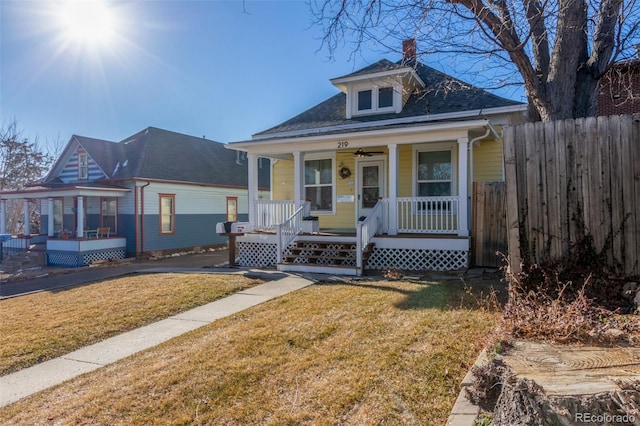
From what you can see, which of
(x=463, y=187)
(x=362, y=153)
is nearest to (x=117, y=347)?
(x=463, y=187)

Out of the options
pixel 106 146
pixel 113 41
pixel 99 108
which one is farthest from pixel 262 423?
pixel 99 108

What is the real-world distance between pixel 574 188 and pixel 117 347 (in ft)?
18.9

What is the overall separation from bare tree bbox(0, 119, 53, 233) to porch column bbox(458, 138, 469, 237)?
84.6ft

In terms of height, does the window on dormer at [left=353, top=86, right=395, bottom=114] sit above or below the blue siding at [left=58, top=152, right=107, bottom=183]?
above

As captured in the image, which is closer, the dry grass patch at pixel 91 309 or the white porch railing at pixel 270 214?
the dry grass patch at pixel 91 309

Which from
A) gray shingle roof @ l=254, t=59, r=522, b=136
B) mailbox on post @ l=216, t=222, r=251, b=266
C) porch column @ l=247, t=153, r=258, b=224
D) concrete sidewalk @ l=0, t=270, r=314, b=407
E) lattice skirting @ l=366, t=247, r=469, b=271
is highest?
gray shingle roof @ l=254, t=59, r=522, b=136

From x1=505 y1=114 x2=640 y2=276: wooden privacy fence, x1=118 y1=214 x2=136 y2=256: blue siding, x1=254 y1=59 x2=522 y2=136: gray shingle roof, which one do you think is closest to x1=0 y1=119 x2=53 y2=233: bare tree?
x1=118 y1=214 x2=136 y2=256: blue siding

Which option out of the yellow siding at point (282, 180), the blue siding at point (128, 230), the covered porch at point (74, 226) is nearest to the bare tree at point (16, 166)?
the covered porch at point (74, 226)

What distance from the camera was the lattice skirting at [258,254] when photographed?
36.8 feet

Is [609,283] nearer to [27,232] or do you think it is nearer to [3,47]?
[3,47]

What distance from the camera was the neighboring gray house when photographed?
651 inches

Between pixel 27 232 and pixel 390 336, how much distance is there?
20.7 meters

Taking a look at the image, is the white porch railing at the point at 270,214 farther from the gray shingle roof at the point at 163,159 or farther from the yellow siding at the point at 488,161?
the gray shingle roof at the point at 163,159

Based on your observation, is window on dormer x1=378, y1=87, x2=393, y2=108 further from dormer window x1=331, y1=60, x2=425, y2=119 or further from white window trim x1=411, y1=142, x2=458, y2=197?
white window trim x1=411, y1=142, x2=458, y2=197
